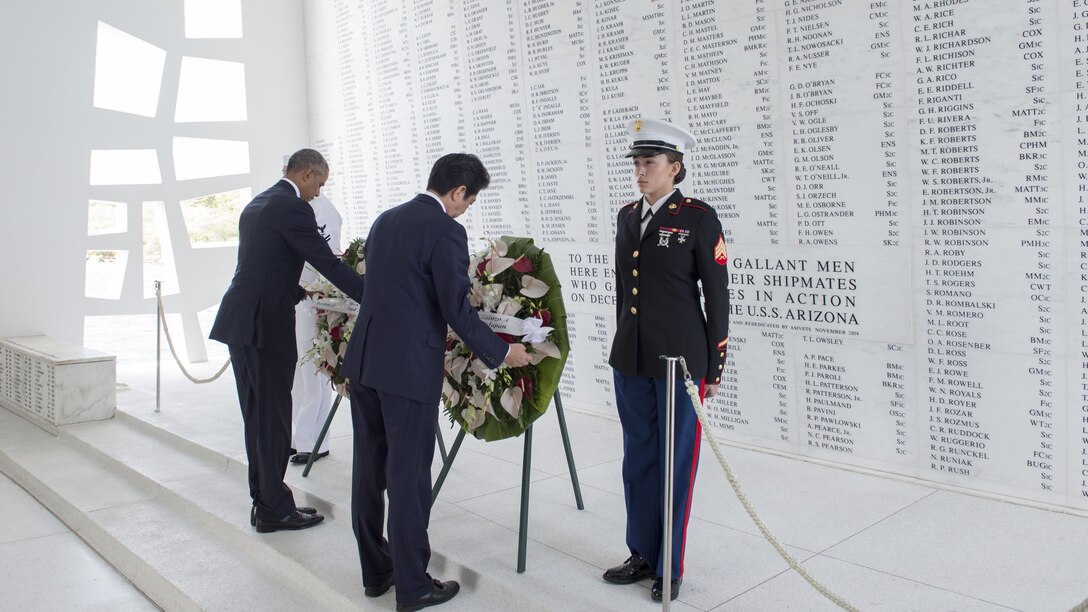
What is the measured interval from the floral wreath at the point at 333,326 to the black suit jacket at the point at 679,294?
160 cm

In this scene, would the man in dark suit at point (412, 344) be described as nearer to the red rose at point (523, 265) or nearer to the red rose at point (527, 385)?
the red rose at point (527, 385)

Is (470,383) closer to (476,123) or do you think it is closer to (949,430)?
(949,430)

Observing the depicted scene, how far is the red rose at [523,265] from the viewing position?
314 cm

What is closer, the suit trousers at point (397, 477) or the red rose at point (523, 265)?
the suit trousers at point (397, 477)

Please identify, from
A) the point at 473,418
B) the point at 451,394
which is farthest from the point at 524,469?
the point at 451,394

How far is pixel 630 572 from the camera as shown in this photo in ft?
9.64

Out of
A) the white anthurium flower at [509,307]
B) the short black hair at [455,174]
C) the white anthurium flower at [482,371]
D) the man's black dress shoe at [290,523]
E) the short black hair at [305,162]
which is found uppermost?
the short black hair at [305,162]

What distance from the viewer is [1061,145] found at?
3322 mm

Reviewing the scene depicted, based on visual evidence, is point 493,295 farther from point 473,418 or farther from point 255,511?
point 255,511

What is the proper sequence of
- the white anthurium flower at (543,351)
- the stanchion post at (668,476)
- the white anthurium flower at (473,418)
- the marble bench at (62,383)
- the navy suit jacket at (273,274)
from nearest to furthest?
the stanchion post at (668,476) → the white anthurium flower at (543,351) → the white anthurium flower at (473,418) → the navy suit jacket at (273,274) → the marble bench at (62,383)

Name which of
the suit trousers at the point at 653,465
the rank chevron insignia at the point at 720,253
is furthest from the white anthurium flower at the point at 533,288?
the rank chevron insignia at the point at 720,253

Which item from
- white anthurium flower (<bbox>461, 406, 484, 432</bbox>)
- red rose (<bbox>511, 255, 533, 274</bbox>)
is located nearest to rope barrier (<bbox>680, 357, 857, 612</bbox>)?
red rose (<bbox>511, 255, 533, 274</bbox>)

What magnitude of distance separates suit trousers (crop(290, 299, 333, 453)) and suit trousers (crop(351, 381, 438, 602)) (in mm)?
1737

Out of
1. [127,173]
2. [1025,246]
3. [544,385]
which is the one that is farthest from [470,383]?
[127,173]
